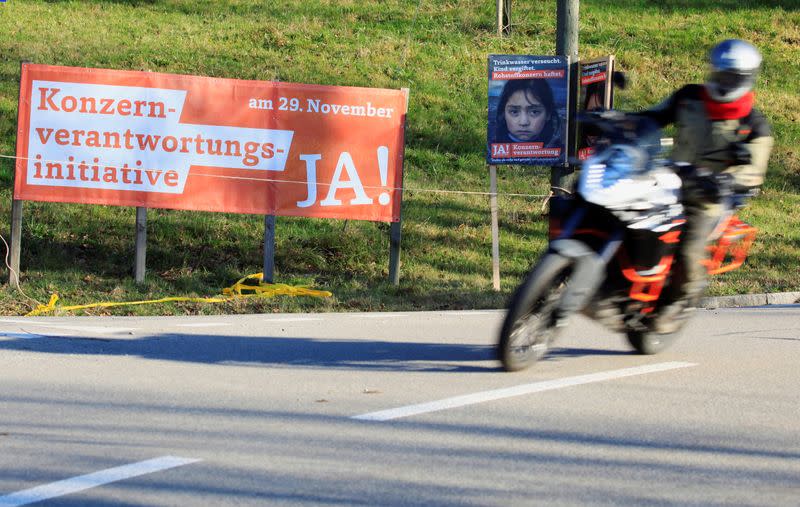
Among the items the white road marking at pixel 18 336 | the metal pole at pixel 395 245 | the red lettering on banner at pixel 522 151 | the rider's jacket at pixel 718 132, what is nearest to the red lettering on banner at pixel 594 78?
the red lettering on banner at pixel 522 151

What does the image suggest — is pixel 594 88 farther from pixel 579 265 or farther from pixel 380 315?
pixel 579 265

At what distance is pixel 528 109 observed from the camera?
14.2m

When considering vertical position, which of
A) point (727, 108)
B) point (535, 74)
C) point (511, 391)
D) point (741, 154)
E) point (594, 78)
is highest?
point (535, 74)

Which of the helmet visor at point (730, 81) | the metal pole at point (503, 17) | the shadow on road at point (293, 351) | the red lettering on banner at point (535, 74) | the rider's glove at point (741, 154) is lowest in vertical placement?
the shadow on road at point (293, 351)

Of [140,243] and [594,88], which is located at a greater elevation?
[594,88]

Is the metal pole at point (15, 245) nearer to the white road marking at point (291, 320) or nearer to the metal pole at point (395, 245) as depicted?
the white road marking at point (291, 320)

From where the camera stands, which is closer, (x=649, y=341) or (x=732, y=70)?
(x=732, y=70)

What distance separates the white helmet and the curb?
5.45 meters

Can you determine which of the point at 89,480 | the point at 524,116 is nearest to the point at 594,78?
the point at 524,116

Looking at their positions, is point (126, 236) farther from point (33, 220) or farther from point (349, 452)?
point (349, 452)

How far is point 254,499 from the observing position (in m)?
4.50

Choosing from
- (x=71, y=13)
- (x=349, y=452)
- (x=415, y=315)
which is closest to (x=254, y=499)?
(x=349, y=452)

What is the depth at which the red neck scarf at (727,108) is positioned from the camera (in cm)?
→ 746

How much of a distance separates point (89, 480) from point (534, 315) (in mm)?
3029
